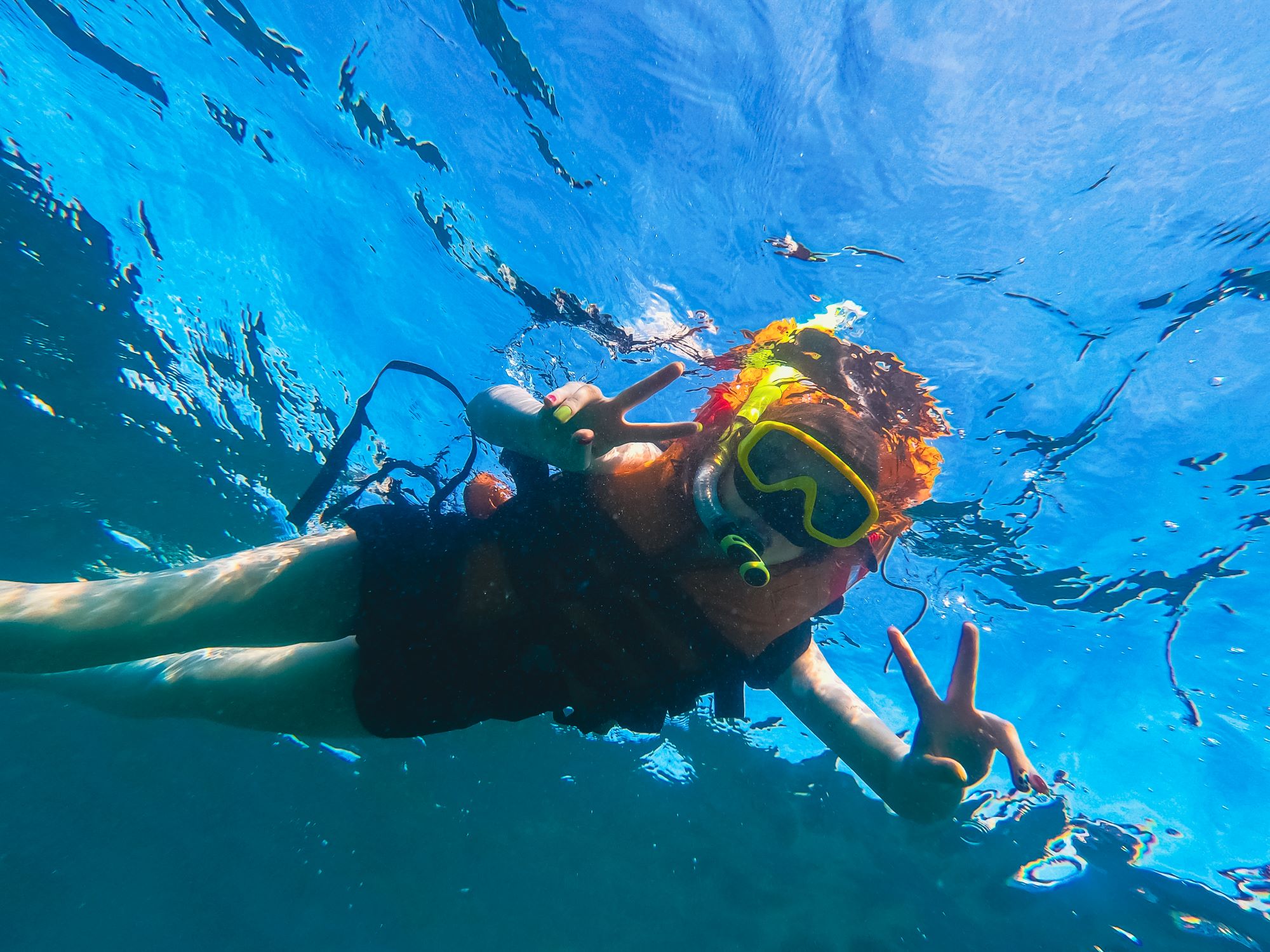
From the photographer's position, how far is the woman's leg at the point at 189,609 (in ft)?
8.77

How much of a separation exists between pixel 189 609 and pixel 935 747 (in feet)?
13.8

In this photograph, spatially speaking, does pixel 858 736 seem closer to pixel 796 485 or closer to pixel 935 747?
pixel 935 747

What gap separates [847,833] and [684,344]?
14.1 m

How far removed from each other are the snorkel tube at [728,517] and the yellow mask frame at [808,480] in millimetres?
135

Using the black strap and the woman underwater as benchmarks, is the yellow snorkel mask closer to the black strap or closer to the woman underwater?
the woman underwater

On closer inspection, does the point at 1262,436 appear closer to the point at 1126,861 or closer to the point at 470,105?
the point at 470,105

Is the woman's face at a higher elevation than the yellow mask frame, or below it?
below

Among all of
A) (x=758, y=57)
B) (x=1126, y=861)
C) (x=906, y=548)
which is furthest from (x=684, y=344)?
(x=1126, y=861)

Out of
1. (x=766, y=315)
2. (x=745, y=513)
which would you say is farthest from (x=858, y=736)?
(x=766, y=315)

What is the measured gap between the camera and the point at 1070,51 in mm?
4113

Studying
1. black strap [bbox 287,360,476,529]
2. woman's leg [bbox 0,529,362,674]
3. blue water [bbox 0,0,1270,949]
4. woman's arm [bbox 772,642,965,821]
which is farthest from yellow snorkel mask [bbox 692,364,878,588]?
blue water [bbox 0,0,1270,949]

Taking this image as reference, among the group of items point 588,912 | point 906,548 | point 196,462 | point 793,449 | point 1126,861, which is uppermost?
point 906,548

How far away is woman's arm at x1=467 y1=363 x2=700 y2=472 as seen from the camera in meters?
2.56

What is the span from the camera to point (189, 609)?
9.34ft
